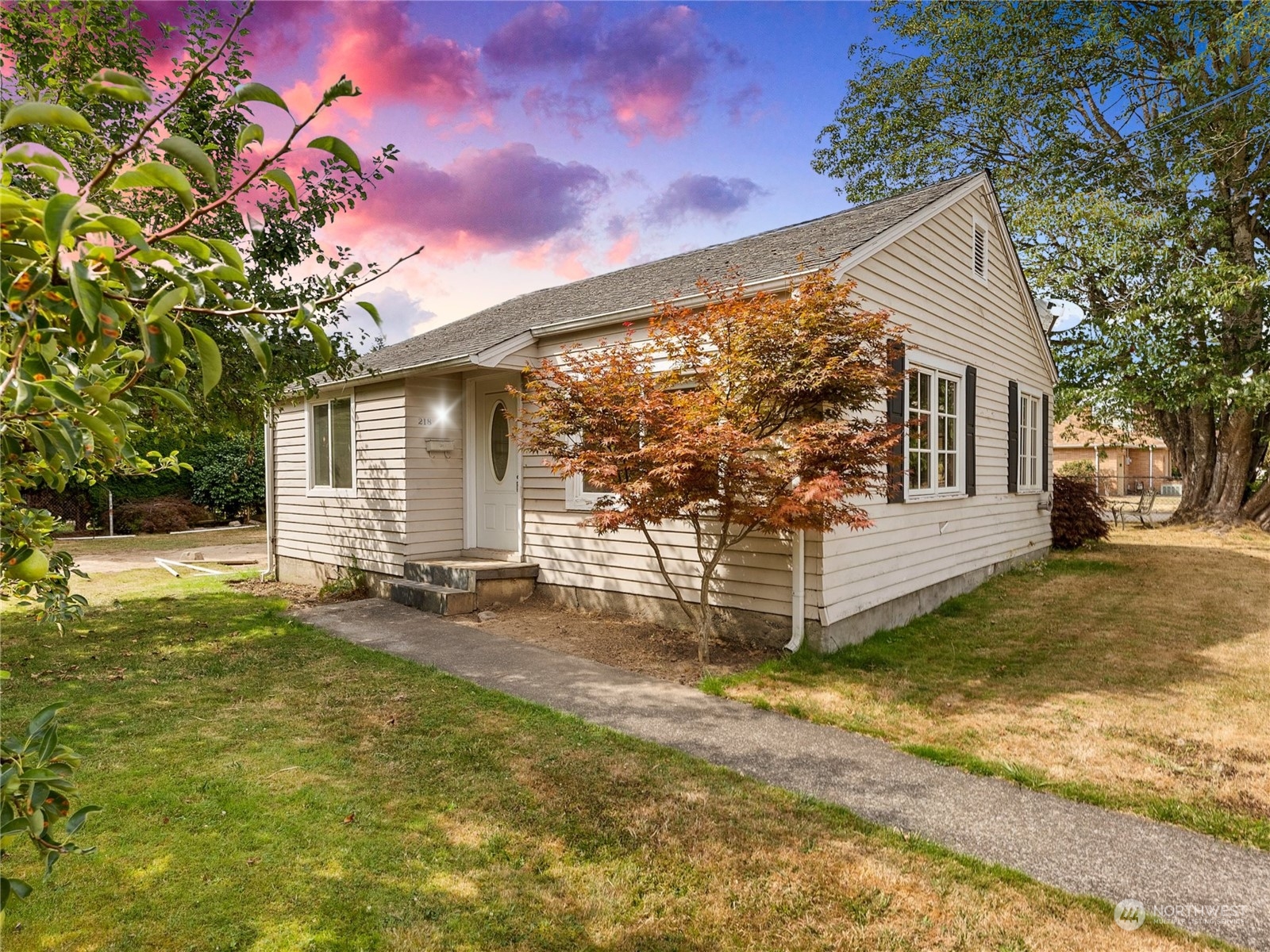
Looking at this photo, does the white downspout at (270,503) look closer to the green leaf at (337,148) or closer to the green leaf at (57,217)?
the green leaf at (337,148)

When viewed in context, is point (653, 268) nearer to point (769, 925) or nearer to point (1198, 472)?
point (769, 925)

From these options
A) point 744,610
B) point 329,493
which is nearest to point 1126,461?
point 744,610

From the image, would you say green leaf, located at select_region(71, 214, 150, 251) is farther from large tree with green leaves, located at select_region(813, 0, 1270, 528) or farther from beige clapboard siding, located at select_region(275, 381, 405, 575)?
large tree with green leaves, located at select_region(813, 0, 1270, 528)

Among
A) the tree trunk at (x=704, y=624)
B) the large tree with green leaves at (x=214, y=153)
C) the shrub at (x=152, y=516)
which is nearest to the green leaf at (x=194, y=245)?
the large tree with green leaves at (x=214, y=153)

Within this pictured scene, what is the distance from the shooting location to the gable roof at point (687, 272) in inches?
287

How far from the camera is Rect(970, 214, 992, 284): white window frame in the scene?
9812 mm

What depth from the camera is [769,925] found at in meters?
2.67

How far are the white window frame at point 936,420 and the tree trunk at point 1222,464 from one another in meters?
12.7

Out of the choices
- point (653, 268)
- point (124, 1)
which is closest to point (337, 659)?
point (124, 1)

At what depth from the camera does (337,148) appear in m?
1.25

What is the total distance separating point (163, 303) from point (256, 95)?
456 millimetres

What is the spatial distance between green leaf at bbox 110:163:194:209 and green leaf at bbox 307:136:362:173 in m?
0.24

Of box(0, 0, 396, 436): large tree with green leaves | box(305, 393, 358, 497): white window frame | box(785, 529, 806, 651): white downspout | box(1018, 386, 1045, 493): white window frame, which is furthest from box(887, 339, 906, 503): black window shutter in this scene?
box(305, 393, 358, 497): white window frame

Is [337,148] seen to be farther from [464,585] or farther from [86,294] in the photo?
[464,585]
